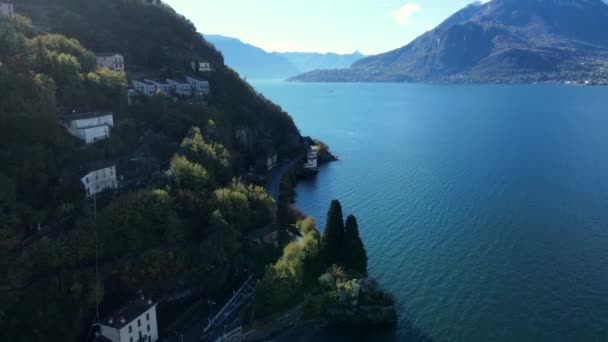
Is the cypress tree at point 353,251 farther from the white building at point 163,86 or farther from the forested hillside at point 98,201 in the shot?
the white building at point 163,86

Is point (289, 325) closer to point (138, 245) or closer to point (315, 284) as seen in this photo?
point (315, 284)

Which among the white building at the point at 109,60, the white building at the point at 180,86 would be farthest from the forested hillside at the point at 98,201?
the white building at the point at 180,86

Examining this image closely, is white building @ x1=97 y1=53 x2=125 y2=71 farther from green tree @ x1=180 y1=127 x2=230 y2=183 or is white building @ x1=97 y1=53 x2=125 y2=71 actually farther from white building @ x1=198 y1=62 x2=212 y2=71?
white building @ x1=198 y1=62 x2=212 y2=71

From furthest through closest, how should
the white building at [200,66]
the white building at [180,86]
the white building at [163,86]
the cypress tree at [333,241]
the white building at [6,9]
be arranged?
the white building at [200,66]
the white building at [180,86]
the white building at [163,86]
the white building at [6,9]
the cypress tree at [333,241]

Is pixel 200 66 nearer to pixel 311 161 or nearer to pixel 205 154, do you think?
pixel 311 161

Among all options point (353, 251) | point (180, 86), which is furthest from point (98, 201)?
point (180, 86)

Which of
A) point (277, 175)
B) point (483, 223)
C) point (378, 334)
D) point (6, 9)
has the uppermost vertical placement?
point (6, 9)
